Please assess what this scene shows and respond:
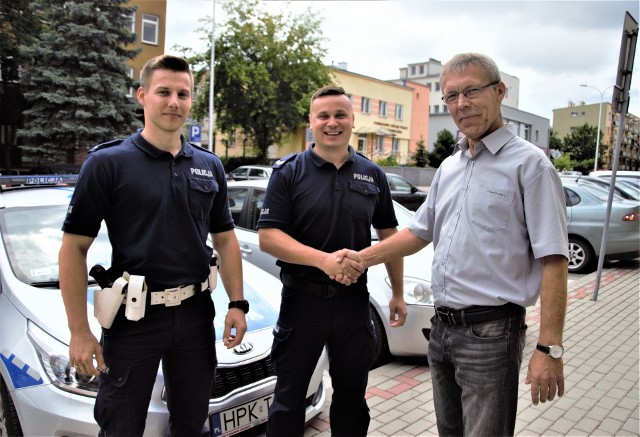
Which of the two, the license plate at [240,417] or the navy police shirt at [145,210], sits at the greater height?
the navy police shirt at [145,210]

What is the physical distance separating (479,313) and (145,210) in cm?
143

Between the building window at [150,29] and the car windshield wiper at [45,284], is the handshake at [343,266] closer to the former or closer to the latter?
the car windshield wiper at [45,284]

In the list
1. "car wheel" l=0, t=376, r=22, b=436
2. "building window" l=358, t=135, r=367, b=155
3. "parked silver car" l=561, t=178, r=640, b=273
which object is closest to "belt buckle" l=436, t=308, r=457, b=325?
"car wheel" l=0, t=376, r=22, b=436

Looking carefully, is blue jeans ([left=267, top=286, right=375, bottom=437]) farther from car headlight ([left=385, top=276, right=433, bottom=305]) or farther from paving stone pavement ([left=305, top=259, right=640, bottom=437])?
car headlight ([left=385, top=276, right=433, bottom=305])

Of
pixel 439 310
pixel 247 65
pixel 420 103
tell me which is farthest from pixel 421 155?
pixel 439 310

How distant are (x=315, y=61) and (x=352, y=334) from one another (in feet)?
95.6

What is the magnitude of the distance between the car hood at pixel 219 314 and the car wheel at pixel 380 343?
3.15 ft

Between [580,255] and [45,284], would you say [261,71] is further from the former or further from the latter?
[45,284]

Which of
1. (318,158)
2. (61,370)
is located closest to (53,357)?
(61,370)

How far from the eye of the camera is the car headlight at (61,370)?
238 centimetres

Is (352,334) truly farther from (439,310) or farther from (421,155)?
(421,155)

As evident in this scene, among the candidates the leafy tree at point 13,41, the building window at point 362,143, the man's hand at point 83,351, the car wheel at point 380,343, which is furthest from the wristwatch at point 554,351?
the building window at point 362,143

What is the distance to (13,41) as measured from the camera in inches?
734

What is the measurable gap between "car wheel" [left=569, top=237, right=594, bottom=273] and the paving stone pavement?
118 inches
